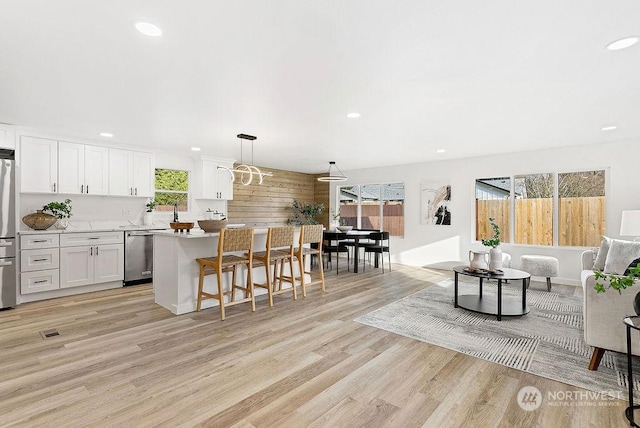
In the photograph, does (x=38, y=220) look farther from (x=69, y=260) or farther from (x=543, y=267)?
(x=543, y=267)

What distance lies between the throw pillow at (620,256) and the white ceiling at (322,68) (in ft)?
4.98

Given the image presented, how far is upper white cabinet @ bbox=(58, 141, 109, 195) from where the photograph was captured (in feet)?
15.9

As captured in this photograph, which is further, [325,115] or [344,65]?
[325,115]

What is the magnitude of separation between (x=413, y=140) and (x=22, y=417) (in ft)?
16.7

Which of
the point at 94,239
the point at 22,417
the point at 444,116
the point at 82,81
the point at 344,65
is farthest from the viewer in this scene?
the point at 94,239

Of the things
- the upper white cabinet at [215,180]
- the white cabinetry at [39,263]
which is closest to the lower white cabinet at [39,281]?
the white cabinetry at [39,263]

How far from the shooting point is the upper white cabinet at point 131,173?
17.5 feet

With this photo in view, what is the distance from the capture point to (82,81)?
113 inches

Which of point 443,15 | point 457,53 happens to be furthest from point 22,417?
point 457,53

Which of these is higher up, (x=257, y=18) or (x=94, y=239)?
(x=257, y=18)

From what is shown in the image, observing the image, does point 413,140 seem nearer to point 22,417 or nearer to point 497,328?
point 497,328

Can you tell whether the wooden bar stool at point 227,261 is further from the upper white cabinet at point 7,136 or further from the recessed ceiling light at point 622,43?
the recessed ceiling light at point 622,43

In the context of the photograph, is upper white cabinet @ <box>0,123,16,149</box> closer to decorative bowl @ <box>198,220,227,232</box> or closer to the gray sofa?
decorative bowl @ <box>198,220,227,232</box>

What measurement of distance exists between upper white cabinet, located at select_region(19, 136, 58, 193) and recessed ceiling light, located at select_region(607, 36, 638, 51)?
651 centimetres
